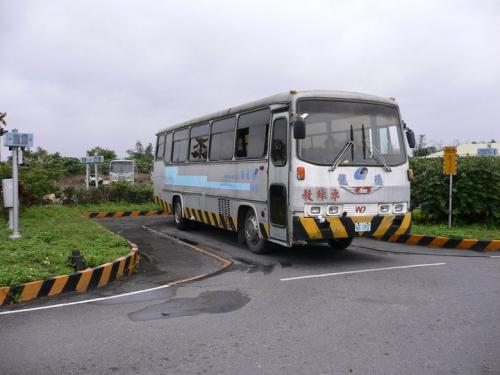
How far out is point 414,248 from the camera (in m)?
11.3

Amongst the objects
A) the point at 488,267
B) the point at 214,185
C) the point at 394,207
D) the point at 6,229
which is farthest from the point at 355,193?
the point at 6,229

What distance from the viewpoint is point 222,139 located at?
40.1 feet

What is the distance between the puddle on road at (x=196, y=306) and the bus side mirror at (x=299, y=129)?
9.37 ft

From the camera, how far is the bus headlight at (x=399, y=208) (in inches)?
380

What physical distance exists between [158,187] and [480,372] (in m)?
14.0

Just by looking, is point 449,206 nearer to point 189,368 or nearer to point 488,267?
point 488,267

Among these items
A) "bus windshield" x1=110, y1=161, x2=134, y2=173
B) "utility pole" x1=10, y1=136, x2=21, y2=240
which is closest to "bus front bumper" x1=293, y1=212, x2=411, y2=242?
"utility pole" x1=10, y1=136, x2=21, y2=240

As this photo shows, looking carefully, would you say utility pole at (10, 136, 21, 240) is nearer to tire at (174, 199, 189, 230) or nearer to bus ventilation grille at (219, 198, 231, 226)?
bus ventilation grille at (219, 198, 231, 226)

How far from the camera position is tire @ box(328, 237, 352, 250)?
35.7 feet

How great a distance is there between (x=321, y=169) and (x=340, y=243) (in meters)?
2.55

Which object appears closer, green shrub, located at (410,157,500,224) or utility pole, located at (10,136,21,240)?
utility pole, located at (10,136,21,240)

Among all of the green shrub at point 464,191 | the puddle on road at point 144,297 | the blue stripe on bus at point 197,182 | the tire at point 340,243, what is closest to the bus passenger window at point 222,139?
the blue stripe on bus at point 197,182

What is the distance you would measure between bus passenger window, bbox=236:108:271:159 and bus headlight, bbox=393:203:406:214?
2574mm

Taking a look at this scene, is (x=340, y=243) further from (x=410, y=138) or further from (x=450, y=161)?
(x=450, y=161)
